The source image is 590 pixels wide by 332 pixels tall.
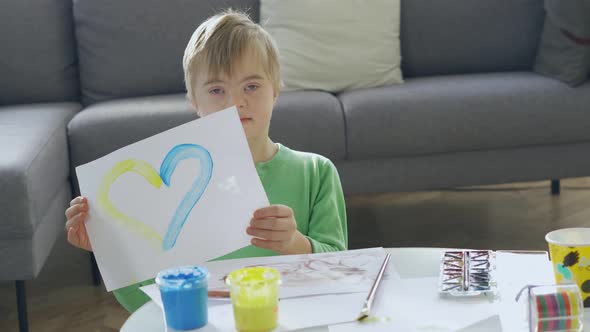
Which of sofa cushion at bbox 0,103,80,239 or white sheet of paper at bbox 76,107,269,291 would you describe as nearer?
white sheet of paper at bbox 76,107,269,291

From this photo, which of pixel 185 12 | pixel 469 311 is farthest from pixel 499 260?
pixel 185 12

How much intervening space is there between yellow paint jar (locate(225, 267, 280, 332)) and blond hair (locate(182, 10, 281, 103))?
20.4 inches

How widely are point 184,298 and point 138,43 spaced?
6.55 feet

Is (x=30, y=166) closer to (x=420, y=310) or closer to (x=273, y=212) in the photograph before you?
(x=273, y=212)

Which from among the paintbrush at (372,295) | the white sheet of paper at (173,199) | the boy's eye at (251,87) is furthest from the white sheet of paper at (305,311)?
the boy's eye at (251,87)

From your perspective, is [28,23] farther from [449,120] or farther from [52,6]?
[449,120]

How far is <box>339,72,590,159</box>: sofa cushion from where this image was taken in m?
2.60

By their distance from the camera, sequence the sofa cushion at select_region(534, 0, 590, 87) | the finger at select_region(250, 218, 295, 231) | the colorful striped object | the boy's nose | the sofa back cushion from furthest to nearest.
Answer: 1. the sofa back cushion
2. the sofa cushion at select_region(534, 0, 590, 87)
3. the boy's nose
4. the finger at select_region(250, 218, 295, 231)
5. the colorful striped object

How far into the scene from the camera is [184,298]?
1067 millimetres

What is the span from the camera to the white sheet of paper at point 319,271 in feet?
3.86

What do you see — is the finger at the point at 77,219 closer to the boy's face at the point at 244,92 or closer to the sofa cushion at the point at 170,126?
the boy's face at the point at 244,92

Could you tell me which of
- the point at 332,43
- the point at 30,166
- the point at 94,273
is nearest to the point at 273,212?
the point at 30,166

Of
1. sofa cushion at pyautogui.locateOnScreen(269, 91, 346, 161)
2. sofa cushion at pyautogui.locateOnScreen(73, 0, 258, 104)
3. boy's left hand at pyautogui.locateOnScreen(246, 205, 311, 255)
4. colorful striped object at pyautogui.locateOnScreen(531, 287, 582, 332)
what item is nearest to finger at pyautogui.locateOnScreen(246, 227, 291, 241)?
boy's left hand at pyautogui.locateOnScreen(246, 205, 311, 255)

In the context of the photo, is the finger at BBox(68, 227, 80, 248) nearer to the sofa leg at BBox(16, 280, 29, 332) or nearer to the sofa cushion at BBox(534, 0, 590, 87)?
the sofa leg at BBox(16, 280, 29, 332)
